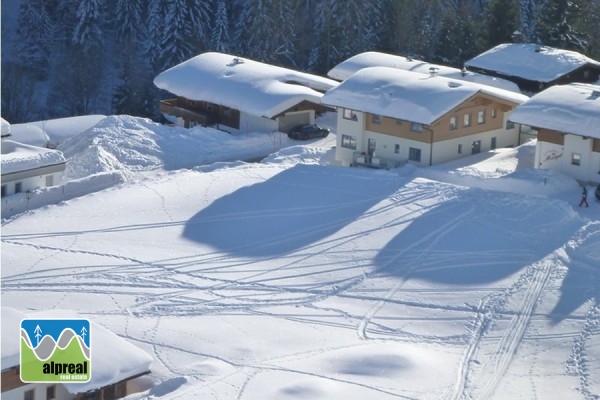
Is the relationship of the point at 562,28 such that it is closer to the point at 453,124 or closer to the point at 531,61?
the point at 531,61

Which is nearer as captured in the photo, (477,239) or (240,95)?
(477,239)

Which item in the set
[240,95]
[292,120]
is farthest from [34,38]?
[292,120]

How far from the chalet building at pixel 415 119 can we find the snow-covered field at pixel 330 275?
0.99 m

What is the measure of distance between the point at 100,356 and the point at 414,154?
67.8ft

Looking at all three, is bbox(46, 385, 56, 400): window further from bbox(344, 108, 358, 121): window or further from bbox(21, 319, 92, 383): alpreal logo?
bbox(344, 108, 358, 121): window

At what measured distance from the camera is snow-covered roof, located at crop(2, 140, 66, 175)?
3912cm

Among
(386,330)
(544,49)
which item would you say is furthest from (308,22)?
(386,330)

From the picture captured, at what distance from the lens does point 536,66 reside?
2037 inches

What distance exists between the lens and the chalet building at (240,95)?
47875 mm

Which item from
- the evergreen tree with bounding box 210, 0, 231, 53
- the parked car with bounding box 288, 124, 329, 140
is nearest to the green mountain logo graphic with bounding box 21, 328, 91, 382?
the parked car with bounding box 288, 124, 329, 140

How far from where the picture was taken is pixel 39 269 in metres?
32.8

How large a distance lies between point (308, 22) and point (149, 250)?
116ft

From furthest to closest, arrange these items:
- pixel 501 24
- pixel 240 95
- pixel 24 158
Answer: pixel 501 24
pixel 240 95
pixel 24 158

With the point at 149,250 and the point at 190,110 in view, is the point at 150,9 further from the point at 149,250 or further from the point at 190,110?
the point at 149,250
